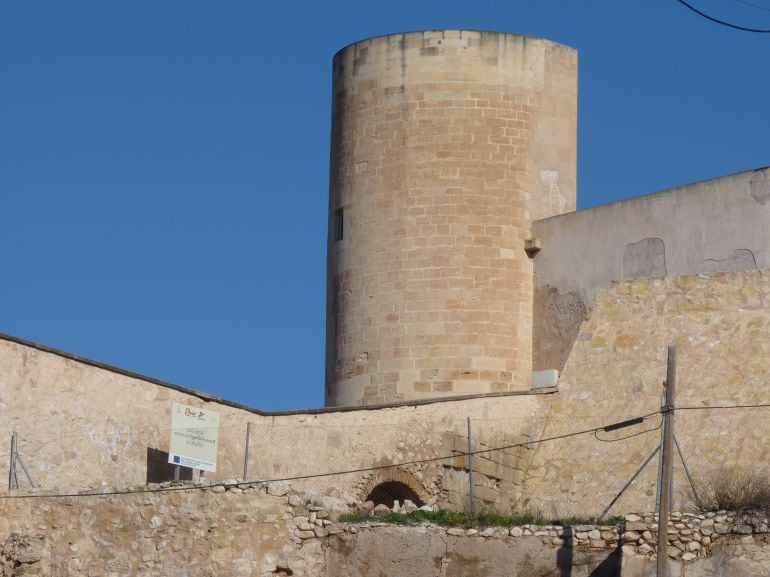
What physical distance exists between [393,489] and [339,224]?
5089 millimetres

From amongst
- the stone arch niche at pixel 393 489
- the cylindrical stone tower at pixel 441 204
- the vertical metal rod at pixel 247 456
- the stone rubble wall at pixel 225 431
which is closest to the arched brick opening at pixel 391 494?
the stone arch niche at pixel 393 489

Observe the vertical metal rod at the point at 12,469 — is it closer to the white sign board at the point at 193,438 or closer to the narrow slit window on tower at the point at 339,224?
the white sign board at the point at 193,438

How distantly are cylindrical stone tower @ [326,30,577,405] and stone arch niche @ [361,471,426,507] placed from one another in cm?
221

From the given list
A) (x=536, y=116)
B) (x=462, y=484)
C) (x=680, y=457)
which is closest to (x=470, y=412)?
(x=462, y=484)

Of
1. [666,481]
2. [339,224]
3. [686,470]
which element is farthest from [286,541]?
[339,224]

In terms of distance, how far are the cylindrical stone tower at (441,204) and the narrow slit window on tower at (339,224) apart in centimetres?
3

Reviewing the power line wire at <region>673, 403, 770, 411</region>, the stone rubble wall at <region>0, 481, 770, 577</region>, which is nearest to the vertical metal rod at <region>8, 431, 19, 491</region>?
the stone rubble wall at <region>0, 481, 770, 577</region>

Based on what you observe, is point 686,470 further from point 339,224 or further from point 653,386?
point 339,224

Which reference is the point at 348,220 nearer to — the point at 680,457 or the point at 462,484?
the point at 462,484

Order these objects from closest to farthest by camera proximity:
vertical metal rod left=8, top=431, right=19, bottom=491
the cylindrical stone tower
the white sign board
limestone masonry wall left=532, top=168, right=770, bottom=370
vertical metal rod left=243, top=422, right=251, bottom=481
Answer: vertical metal rod left=8, top=431, right=19, bottom=491 → vertical metal rod left=243, top=422, right=251, bottom=481 → the white sign board → limestone masonry wall left=532, top=168, right=770, bottom=370 → the cylindrical stone tower

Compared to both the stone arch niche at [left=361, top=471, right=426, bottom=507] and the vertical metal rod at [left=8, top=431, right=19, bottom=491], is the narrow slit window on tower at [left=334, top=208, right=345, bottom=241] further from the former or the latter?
the vertical metal rod at [left=8, top=431, right=19, bottom=491]

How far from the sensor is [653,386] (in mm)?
26656

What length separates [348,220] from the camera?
97.3ft

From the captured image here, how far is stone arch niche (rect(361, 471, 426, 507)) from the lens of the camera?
26.2m
